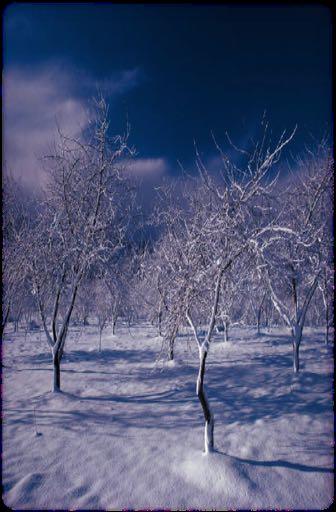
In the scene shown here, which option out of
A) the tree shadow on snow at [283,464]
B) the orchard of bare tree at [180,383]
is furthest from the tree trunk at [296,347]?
the tree shadow on snow at [283,464]

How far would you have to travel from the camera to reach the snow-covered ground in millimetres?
3717

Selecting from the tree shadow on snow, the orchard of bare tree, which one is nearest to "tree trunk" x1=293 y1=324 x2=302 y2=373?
the orchard of bare tree

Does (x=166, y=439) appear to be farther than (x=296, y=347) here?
No

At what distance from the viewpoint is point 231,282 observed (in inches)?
172

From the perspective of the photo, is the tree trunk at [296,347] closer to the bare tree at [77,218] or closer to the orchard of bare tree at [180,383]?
the orchard of bare tree at [180,383]

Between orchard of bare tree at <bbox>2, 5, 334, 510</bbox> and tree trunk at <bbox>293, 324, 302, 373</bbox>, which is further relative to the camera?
tree trunk at <bbox>293, 324, 302, 373</bbox>

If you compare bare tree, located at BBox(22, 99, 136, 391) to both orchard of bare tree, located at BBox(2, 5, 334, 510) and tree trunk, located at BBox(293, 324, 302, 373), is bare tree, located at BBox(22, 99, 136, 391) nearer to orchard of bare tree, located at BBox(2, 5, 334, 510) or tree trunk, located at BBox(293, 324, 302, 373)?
orchard of bare tree, located at BBox(2, 5, 334, 510)

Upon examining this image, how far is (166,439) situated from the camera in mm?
5250

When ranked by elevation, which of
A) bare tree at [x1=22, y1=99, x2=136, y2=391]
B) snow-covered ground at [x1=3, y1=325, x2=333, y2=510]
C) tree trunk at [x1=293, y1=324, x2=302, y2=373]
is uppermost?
bare tree at [x1=22, y1=99, x2=136, y2=391]

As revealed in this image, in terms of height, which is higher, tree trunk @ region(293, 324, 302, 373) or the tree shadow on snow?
tree trunk @ region(293, 324, 302, 373)

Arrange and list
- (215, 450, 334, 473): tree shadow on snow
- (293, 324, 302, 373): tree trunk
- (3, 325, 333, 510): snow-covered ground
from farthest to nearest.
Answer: (293, 324, 302, 373): tree trunk < (215, 450, 334, 473): tree shadow on snow < (3, 325, 333, 510): snow-covered ground

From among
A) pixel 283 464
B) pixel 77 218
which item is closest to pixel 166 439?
pixel 283 464

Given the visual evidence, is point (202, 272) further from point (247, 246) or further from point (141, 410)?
point (141, 410)

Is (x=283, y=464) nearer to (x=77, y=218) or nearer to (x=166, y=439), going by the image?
(x=166, y=439)
